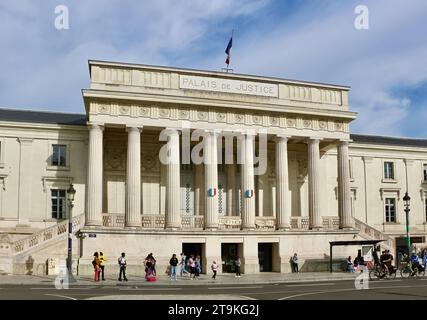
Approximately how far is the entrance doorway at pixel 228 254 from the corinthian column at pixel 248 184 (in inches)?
72.6

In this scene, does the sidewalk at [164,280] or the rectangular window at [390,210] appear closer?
the sidewalk at [164,280]

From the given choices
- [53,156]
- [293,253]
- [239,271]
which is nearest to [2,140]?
[53,156]

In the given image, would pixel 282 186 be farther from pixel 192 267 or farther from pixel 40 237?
pixel 40 237

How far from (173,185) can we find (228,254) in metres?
6.80

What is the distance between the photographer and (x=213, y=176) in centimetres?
3925

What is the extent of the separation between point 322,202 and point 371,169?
1076cm

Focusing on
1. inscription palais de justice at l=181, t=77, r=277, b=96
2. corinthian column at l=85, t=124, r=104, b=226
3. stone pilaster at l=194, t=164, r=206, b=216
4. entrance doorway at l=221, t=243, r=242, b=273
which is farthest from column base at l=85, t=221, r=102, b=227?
inscription palais de justice at l=181, t=77, r=277, b=96

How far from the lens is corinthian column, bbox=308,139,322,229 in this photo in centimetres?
4159

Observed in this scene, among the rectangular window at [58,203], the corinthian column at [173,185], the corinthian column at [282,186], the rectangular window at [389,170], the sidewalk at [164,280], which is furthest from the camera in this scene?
the rectangular window at [389,170]

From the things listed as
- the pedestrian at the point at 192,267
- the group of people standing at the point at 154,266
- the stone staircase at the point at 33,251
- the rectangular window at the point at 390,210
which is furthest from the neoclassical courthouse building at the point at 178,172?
the rectangular window at the point at 390,210

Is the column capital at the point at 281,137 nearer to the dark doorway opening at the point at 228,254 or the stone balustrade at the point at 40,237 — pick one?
the dark doorway opening at the point at 228,254

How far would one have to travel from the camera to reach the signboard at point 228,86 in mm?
39656

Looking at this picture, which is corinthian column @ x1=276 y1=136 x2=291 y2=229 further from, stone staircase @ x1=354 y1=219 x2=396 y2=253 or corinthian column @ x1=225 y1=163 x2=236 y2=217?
stone staircase @ x1=354 y1=219 x2=396 y2=253
